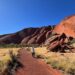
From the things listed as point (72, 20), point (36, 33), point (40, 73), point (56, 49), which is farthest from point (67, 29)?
point (40, 73)

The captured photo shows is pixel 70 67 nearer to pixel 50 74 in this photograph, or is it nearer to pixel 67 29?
pixel 50 74

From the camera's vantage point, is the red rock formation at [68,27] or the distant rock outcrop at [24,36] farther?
the distant rock outcrop at [24,36]

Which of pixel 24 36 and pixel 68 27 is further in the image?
pixel 24 36

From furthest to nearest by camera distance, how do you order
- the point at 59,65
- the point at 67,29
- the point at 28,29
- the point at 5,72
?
1. the point at 28,29
2. the point at 67,29
3. the point at 59,65
4. the point at 5,72

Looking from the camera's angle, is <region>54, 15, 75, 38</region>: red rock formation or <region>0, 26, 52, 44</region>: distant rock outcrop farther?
<region>0, 26, 52, 44</region>: distant rock outcrop

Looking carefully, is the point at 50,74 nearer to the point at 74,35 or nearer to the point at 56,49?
the point at 56,49

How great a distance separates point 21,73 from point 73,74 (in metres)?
3.48

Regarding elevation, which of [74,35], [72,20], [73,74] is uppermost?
[72,20]

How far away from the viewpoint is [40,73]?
45.0 feet

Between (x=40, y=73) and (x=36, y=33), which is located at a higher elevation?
(x=36, y=33)

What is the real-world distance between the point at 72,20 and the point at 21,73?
61.9 metres

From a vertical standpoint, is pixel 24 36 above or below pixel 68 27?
above

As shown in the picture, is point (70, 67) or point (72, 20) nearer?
point (70, 67)

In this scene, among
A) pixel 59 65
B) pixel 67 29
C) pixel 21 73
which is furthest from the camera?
pixel 67 29
